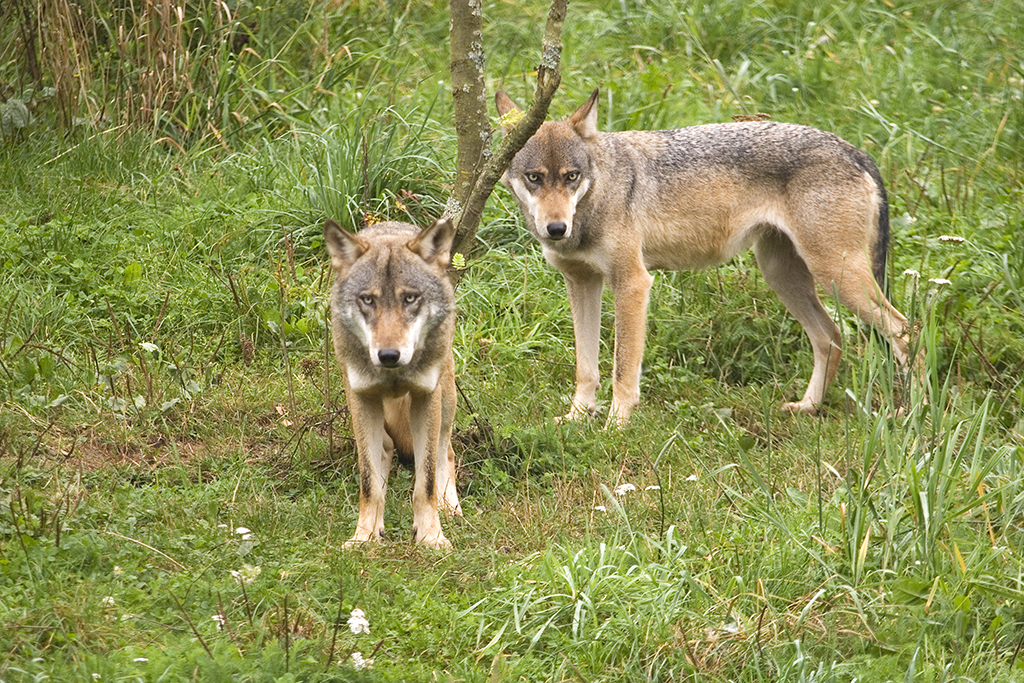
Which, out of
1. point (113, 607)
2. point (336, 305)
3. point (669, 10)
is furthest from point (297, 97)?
point (113, 607)

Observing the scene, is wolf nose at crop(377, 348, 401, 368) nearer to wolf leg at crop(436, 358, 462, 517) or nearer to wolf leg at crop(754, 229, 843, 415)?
wolf leg at crop(436, 358, 462, 517)

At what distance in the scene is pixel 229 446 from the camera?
5.69m

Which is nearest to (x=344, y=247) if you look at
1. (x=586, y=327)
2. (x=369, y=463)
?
(x=369, y=463)

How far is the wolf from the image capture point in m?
4.65

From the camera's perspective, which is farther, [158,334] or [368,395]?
[158,334]

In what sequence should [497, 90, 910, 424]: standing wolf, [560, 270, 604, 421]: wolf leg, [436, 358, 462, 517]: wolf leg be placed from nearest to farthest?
[436, 358, 462, 517]: wolf leg
[497, 90, 910, 424]: standing wolf
[560, 270, 604, 421]: wolf leg

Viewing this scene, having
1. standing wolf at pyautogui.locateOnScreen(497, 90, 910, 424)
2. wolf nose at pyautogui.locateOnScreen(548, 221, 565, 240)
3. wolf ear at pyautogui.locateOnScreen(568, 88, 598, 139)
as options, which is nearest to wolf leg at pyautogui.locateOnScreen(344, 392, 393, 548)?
standing wolf at pyautogui.locateOnScreen(497, 90, 910, 424)

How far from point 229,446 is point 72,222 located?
103 inches

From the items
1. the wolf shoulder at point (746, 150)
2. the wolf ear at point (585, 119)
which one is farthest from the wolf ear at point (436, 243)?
the wolf shoulder at point (746, 150)

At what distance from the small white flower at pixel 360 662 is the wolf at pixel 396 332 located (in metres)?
1.05

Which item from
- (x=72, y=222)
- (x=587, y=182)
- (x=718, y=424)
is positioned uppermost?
(x=587, y=182)

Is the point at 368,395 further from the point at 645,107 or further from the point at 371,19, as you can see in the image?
the point at 371,19

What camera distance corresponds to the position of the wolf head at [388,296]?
4.54 meters

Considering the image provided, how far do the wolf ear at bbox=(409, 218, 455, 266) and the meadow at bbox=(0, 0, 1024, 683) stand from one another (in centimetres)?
122
